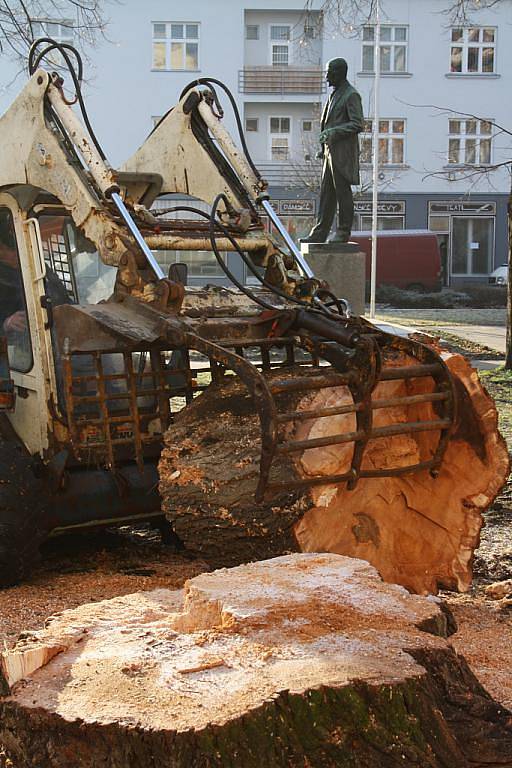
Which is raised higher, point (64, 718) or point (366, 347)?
point (366, 347)

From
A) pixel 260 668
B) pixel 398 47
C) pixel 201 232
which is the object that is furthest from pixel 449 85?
pixel 260 668

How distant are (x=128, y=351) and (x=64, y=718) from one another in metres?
2.25

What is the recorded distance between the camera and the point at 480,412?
4812mm

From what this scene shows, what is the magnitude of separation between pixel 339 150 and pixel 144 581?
10281 millimetres

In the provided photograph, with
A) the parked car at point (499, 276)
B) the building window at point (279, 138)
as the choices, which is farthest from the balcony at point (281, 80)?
the parked car at point (499, 276)

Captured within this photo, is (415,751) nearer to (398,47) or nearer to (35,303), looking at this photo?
(35,303)

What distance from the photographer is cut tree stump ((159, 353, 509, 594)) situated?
14.5 ft

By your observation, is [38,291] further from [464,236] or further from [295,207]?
[464,236]

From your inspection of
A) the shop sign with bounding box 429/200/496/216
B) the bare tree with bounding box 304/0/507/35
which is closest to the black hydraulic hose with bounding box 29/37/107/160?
the bare tree with bounding box 304/0/507/35

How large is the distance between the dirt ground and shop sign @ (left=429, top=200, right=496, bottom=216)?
32358mm

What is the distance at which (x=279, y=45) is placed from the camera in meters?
37.8

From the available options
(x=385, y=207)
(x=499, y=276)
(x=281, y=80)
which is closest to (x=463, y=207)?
(x=385, y=207)

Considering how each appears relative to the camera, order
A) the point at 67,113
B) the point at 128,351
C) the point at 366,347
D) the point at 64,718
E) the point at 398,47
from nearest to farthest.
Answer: the point at 64,718 → the point at 366,347 → the point at 128,351 → the point at 67,113 → the point at 398,47

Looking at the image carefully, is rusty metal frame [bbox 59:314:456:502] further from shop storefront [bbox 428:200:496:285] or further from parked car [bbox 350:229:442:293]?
shop storefront [bbox 428:200:496:285]
